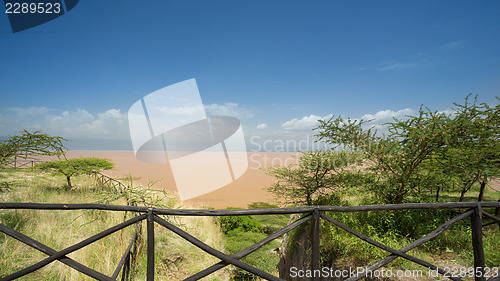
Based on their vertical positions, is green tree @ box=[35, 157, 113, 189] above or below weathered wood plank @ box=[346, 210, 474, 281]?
above

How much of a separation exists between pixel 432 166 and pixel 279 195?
3.64m

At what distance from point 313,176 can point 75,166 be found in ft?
27.4

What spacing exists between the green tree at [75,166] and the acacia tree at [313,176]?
649 cm

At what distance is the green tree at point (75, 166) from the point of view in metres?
8.72

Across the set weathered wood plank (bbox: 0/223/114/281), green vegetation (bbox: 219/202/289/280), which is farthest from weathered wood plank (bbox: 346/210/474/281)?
green vegetation (bbox: 219/202/289/280)

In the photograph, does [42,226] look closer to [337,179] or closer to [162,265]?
[162,265]

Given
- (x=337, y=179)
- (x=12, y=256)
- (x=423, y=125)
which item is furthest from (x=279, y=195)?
(x=12, y=256)

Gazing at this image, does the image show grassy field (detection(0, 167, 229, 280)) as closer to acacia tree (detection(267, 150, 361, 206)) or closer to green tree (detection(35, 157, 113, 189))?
green tree (detection(35, 157, 113, 189))

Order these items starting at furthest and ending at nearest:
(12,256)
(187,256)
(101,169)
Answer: (101,169), (187,256), (12,256)

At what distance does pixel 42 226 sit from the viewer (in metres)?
5.91

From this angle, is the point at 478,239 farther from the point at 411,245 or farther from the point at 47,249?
the point at 47,249

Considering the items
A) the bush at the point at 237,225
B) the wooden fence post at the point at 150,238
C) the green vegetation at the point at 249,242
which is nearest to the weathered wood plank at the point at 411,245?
the wooden fence post at the point at 150,238

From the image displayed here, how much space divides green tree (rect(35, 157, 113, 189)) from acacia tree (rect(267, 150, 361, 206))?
6.49m

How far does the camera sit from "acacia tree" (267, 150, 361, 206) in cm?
609
